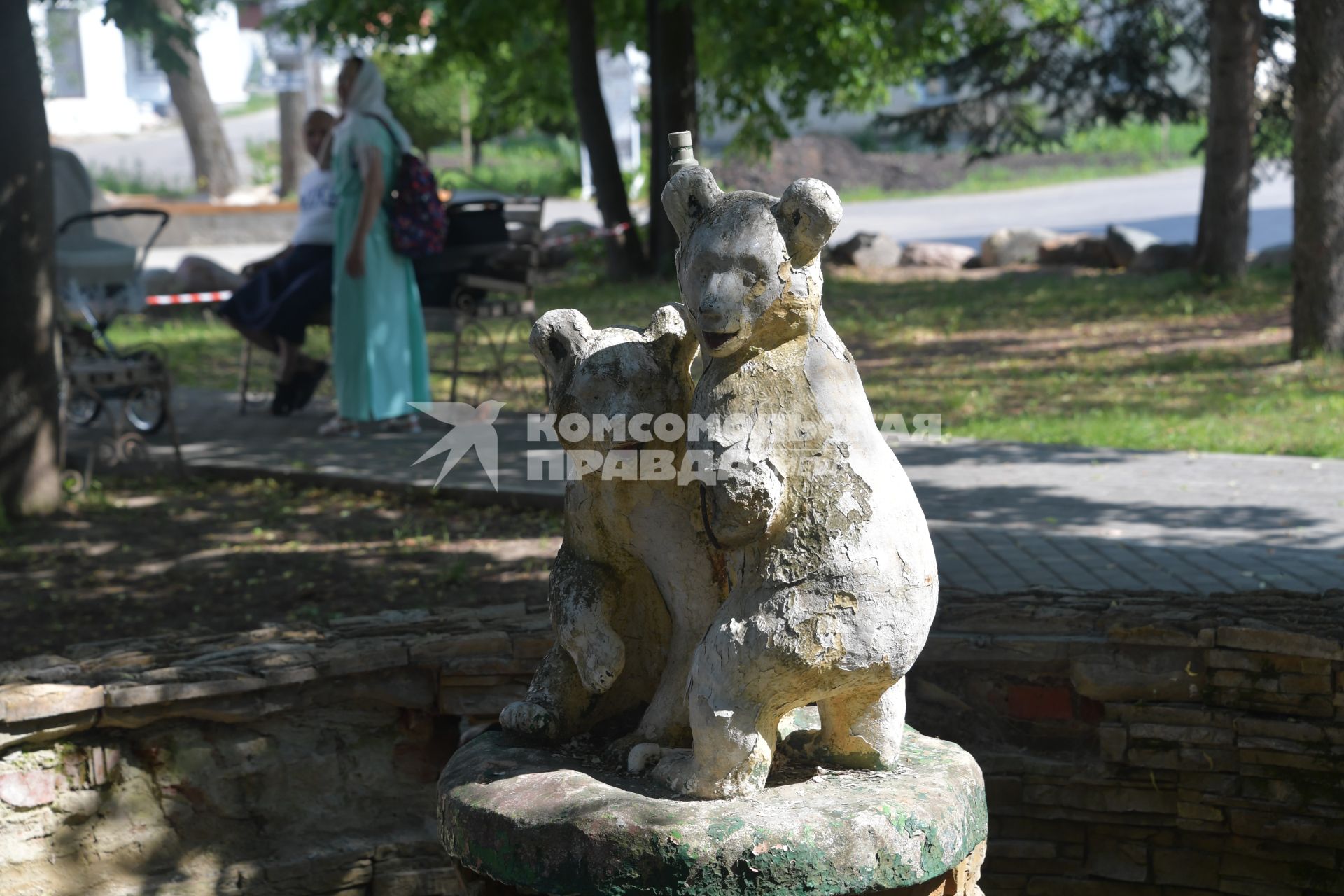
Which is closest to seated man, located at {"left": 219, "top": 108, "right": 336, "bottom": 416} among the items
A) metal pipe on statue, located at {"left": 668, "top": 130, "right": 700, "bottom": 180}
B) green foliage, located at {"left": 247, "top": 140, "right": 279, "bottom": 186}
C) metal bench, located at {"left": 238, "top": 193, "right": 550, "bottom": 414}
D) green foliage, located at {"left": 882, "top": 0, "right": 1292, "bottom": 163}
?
metal bench, located at {"left": 238, "top": 193, "right": 550, "bottom": 414}

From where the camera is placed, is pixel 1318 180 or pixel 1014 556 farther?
pixel 1318 180

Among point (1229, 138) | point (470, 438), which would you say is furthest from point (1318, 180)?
point (470, 438)

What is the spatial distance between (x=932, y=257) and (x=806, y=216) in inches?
639

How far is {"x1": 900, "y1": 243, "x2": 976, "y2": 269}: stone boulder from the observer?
18297 millimetres

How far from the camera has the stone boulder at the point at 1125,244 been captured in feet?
56.4

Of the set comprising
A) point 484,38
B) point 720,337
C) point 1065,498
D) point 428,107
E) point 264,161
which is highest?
point 428,107

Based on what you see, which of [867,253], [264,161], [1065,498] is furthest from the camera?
[264,161]

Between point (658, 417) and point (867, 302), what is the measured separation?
12529mm

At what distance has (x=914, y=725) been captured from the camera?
4.30 m

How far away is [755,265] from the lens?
8.33 feet

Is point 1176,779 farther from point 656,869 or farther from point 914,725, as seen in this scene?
Answer: point 656,869

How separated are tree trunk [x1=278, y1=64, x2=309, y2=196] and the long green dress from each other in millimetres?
19867

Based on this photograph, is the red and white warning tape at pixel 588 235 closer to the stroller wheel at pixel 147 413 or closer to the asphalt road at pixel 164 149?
the stroller wheel at pixel 147 413

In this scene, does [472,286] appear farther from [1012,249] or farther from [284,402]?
[1012,249]
